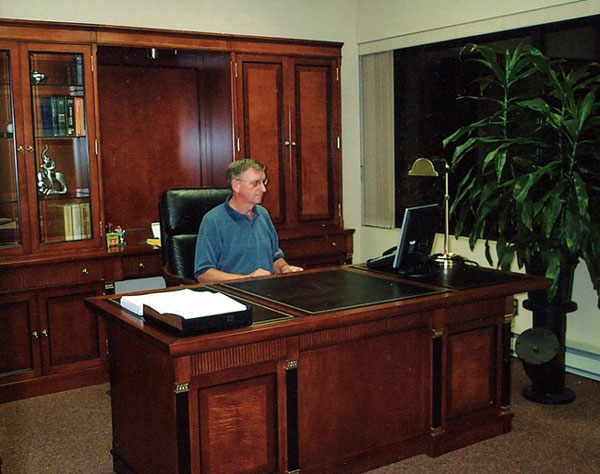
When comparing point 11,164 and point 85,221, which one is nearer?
point 11,164

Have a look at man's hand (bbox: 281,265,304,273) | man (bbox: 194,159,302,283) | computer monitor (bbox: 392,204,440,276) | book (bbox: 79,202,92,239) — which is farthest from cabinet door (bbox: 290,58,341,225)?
computer monitor (bbox: 392,204,440,276)

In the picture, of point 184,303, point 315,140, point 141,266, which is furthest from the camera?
point 315,140

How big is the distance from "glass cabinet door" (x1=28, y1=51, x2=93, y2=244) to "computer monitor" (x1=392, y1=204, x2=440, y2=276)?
2.01 metres

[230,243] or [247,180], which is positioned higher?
[247,180]

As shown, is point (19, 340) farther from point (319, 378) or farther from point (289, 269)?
point (319, 378)

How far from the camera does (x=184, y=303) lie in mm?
2629

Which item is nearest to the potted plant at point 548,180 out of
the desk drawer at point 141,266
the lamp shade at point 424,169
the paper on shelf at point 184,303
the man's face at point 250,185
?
the lamp shade at point 424,169

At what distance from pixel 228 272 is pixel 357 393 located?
112 cm

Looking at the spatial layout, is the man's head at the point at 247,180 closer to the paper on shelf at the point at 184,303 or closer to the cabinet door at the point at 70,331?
the paper on shelf at the point at 184,303

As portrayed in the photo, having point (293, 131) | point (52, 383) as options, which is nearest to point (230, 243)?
point (52, 383)

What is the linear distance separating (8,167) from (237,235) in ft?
4.69

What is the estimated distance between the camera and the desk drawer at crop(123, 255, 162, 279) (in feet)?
14.3

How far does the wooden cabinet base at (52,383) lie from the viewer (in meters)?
4.07

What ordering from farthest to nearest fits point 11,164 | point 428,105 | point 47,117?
point 428,105 → point 47,117 → point 11,164
